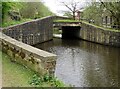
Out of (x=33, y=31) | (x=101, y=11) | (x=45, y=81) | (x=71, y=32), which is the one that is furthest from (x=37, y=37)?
(x=45, y=81)

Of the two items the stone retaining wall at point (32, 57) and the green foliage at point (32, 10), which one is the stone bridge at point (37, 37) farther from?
the green foliage at point (32, 10)

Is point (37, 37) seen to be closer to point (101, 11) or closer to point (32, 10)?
point (101, 11)

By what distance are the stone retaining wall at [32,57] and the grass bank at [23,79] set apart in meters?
0.20

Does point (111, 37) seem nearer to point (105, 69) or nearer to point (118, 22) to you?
point (118, 22)

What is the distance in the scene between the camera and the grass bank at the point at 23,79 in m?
7.46

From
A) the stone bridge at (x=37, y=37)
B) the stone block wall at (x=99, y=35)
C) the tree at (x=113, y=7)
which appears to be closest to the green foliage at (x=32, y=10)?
the stone bridge at (x=37, y=37)

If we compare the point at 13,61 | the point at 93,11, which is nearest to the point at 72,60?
the point at 13,61

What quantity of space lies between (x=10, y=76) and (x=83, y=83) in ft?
12.5

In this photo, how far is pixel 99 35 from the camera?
27.0m

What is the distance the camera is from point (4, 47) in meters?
11.5

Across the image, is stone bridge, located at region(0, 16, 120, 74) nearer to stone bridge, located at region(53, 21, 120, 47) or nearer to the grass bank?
stone bridge, located at region(53, 21, 120, 47)

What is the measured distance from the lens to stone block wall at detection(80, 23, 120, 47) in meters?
24.7

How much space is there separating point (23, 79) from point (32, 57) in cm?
100

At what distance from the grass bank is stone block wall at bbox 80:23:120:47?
1650 centimetres
